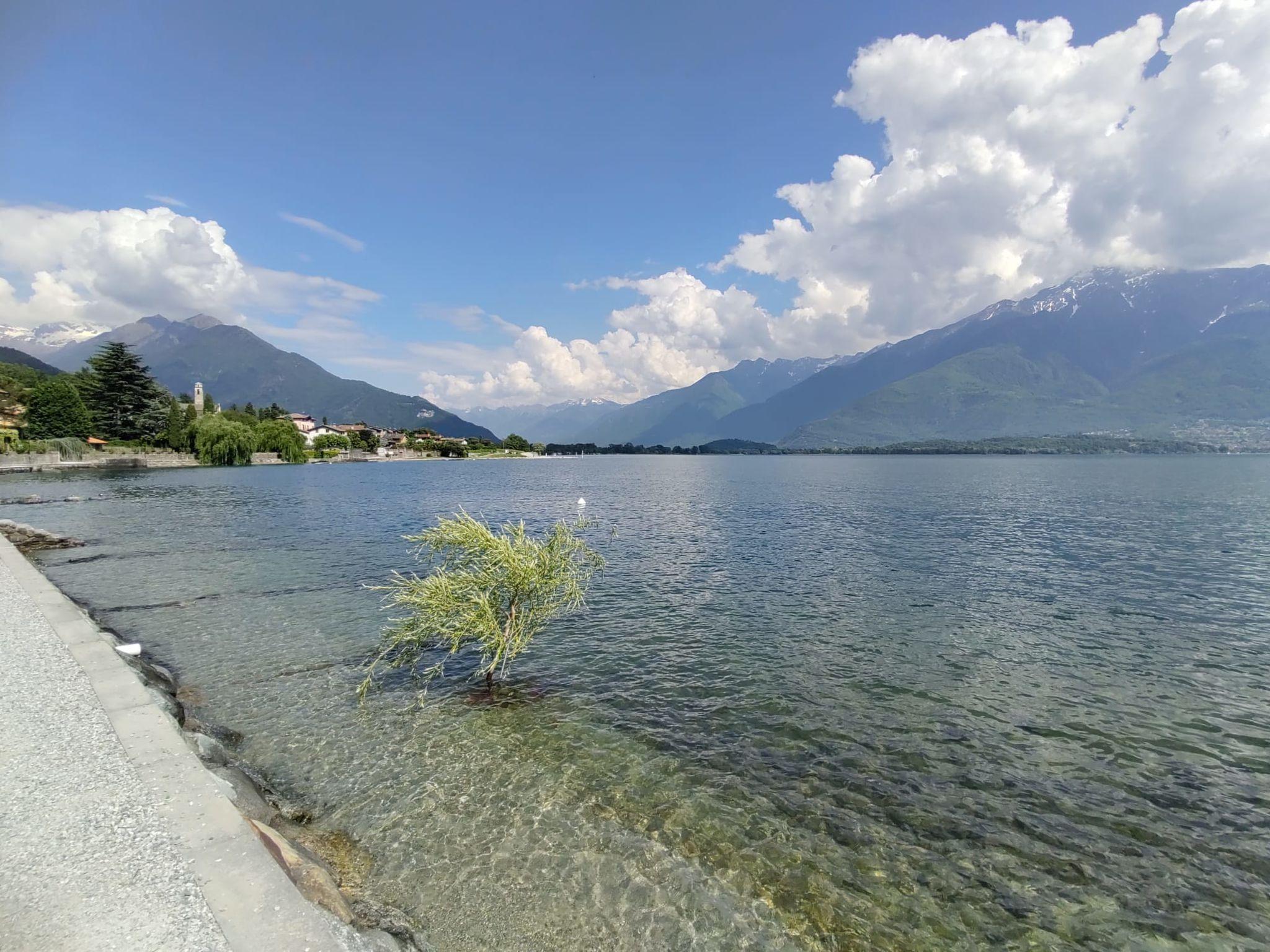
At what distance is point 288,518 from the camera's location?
182ft

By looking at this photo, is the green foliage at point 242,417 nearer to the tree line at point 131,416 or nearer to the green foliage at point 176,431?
the tree line at point 131,416

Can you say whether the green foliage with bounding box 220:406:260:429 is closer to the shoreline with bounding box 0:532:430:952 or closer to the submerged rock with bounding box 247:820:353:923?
the shoreline with bounding box 0:532:430:952

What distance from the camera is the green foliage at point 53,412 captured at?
132 metres

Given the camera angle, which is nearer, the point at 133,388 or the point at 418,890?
the point at 418,890

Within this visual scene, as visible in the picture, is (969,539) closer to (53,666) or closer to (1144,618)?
(1144,618)

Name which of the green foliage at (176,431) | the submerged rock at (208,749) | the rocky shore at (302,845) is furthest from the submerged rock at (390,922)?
the green foliage at (176,431)

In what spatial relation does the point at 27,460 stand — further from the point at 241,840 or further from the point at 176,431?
the point at 241,840

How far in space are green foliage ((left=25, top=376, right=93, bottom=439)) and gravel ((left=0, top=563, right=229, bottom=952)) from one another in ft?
571

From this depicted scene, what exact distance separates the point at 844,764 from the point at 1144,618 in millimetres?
19361

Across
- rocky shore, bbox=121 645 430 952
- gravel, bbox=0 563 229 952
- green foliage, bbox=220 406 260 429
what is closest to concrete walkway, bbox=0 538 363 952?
gravel, bbox=0 563 229 952

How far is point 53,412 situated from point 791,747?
186 m

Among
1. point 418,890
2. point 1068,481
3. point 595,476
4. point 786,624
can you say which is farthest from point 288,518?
point 1068,481

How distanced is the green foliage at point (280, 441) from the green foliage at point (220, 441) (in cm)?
1332

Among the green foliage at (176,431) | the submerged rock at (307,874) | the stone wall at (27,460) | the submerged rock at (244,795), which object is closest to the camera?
the submerged rock at (307,874)
